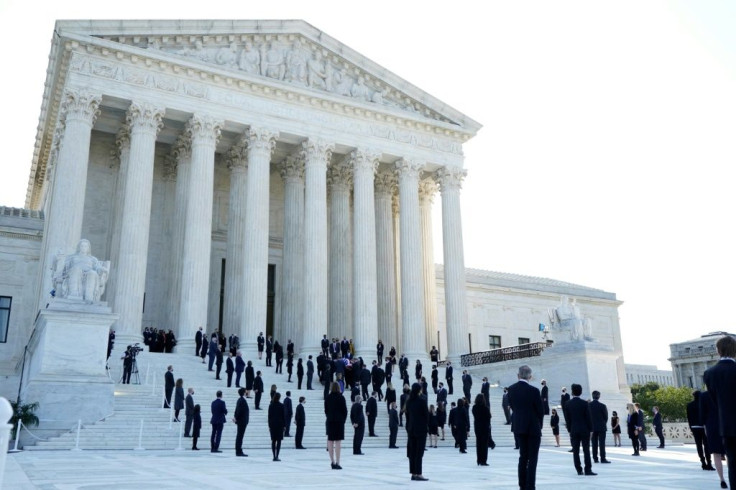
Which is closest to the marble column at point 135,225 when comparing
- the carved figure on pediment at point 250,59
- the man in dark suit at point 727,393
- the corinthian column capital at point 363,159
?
the carved figure on pediment at point 250,59

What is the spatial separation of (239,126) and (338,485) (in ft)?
90.3

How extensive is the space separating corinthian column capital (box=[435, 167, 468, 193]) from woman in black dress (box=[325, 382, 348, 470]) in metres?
27.4

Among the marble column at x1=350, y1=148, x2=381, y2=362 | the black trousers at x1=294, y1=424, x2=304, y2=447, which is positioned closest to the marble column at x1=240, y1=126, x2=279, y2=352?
the marble column at x1=350, y1=148, x2=381, y2=362

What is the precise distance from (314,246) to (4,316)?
1617cm

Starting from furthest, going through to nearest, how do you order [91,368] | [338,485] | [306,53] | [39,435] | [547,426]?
[306,53], [547,426], [91,368], [39,435], [338,485]

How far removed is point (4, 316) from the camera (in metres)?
Result: 33.7

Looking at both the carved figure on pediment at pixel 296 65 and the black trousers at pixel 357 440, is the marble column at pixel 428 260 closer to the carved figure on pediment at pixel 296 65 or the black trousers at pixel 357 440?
the carved figure on pediment at pixel 296 65

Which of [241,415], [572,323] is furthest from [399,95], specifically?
[241,415]

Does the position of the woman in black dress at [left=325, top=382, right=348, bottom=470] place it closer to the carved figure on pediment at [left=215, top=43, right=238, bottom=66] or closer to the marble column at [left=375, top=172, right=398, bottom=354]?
the carved figure on pediment at [left=215, top=43, right=238, bottom=66]

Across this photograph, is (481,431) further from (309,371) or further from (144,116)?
(144,116)

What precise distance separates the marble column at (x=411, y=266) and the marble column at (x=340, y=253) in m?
3.34

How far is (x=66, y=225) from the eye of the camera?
94.1 ft

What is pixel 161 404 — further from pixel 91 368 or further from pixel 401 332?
pixel 401 332

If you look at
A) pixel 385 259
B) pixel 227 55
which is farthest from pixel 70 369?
pixel 385 259
